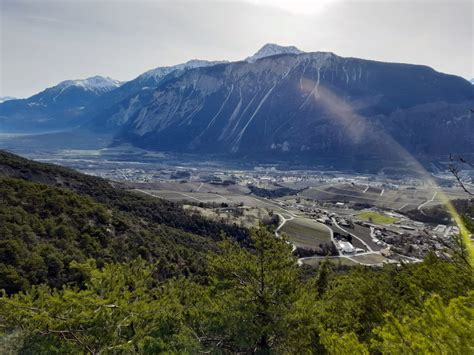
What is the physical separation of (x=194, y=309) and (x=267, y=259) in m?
3.20

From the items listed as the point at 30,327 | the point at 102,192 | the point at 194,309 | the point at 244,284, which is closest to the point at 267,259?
the point at 244,284

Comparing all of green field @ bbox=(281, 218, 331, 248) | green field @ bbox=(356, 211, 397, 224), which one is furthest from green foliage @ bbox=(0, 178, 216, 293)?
green field @ bbox=(356, 211, 397, 224)

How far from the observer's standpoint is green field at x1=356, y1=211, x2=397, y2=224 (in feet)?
356

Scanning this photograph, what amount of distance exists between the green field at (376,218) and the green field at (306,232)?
3042cm

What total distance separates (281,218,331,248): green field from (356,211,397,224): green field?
30423 mm

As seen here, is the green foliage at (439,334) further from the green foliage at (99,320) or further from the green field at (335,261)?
the green field at (335,261)

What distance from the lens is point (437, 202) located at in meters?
132

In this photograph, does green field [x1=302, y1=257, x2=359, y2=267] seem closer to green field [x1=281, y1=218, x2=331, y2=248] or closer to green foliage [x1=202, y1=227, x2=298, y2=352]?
green field [x1=281, y1=218, x2=331, y2=248]

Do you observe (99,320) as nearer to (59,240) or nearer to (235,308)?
(235,308)

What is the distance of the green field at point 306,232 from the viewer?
241ft

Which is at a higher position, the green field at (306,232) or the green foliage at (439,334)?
the green foliage at (439,334)

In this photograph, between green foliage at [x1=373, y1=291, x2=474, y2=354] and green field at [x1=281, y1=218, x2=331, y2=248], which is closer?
green foliage at [x1=373, y1=291, x2=474, y2=354]

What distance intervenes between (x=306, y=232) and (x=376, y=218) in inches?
1676

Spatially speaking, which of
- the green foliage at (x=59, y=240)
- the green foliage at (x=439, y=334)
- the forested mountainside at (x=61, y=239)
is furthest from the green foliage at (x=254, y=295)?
the green foliage at (x=59, y=240)
